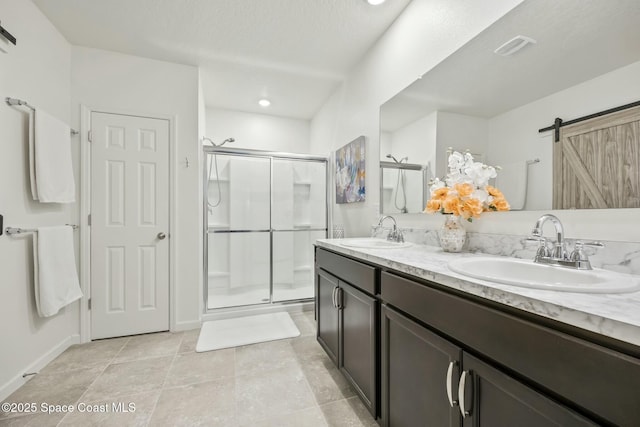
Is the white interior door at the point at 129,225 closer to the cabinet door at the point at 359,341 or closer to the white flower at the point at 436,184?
the cabinet door at the point at 359,341

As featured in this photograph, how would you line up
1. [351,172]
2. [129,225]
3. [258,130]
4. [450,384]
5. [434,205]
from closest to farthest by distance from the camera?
[450,384] < [434,205] < [129,225] < [351,172] < [258,130]

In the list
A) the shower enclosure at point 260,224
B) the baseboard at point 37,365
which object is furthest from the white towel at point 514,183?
the baseboard at point 37,365

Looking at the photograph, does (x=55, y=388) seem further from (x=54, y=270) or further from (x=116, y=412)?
(x=54, y=270)

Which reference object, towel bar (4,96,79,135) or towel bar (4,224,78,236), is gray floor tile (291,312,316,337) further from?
towel bar (4,96,79,135)

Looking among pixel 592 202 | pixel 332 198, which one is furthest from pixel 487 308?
pixel 332 198

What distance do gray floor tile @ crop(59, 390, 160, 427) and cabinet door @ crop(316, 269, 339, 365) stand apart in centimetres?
104

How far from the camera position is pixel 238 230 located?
9.61 ft

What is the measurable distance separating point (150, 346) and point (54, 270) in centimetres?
90

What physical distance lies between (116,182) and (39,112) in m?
0.70

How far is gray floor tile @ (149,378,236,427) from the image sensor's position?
4.47 feet

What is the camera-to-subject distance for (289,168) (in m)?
3.11

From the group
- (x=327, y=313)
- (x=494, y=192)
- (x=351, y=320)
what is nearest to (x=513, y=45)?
(x=494, y=192)

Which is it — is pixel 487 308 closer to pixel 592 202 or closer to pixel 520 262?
pixel 520 262

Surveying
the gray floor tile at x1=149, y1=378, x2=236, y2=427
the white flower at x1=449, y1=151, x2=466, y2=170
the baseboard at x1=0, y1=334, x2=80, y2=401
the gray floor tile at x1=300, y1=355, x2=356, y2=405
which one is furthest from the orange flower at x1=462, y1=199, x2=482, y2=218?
the baseboard at x1=0, y1=334, x2=80, y2=401
